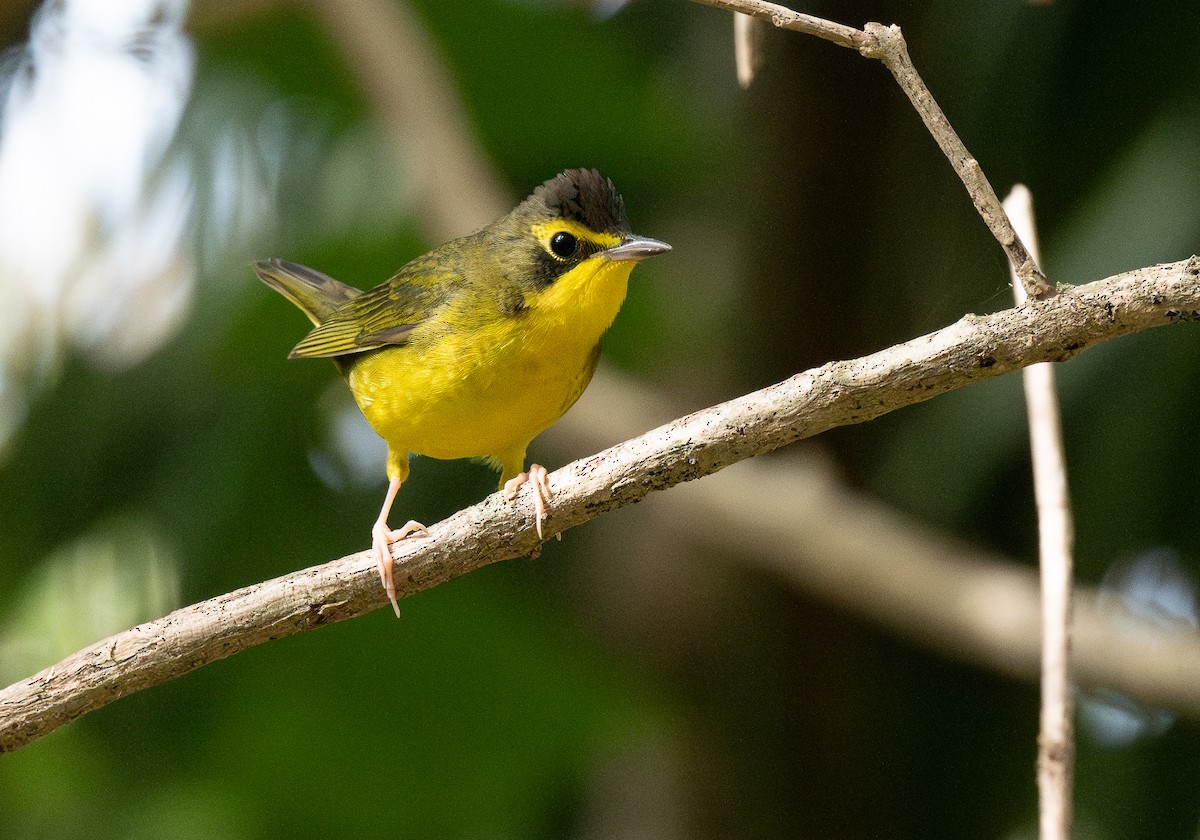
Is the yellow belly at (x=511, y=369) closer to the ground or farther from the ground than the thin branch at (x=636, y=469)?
farther from the ground

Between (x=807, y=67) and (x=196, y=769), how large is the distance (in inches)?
149

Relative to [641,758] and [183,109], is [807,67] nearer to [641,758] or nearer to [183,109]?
[183,109]

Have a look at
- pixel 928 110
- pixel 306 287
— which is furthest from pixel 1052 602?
pixel 306 287

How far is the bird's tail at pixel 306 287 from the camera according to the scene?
433cm

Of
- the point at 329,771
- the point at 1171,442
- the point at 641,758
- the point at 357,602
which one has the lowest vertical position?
the point at 357,602

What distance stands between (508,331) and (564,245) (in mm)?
304

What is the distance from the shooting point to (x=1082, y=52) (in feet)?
13.4

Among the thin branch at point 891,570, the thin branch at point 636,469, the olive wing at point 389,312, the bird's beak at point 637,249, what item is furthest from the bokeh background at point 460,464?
the thin branch at point 636,469

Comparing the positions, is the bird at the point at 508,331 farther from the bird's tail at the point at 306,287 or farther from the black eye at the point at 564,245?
the bird's tail at the point at 306,287

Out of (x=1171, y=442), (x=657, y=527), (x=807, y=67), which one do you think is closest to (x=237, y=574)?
(x=657, y=527)

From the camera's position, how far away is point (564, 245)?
334cm

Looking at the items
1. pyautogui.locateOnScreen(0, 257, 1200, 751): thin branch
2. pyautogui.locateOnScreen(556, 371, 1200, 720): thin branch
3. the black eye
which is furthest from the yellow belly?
pyautogui.locateOnScreen(556, 371, 1200, 720): thin branch

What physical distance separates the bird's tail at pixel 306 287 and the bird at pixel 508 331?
2.34 ft

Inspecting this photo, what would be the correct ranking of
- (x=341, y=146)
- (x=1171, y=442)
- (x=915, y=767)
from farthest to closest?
(x=341, y=146)
(x=915, y=767)
(x=1171, y=442)
